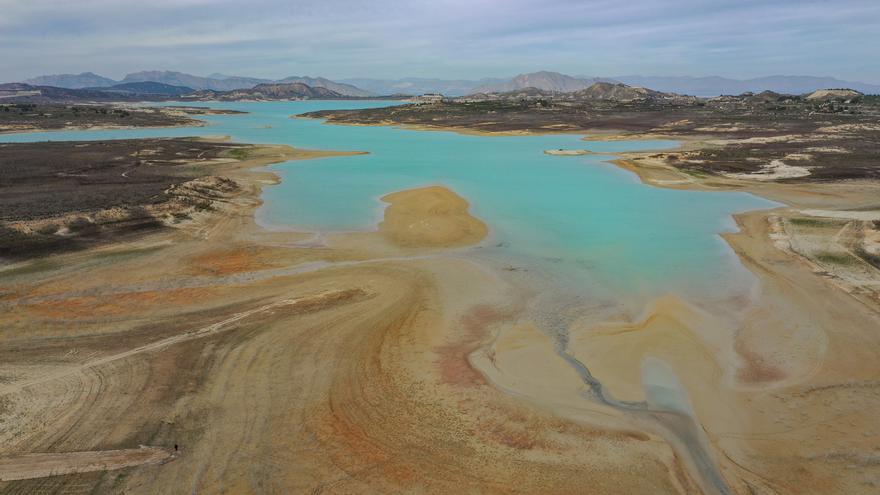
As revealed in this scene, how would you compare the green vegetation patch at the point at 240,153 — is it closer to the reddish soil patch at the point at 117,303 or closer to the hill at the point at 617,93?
the reddish soil patch at the point at 117,303

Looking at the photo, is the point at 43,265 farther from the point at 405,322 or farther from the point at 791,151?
the point at 791,151

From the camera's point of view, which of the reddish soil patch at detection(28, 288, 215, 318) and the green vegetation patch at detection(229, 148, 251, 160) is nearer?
the reddish soil patch at detection(28, 288, 215, 318)

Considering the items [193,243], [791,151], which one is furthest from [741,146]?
[193,243]

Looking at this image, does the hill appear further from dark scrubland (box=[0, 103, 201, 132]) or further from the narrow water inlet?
the narrow water inlet

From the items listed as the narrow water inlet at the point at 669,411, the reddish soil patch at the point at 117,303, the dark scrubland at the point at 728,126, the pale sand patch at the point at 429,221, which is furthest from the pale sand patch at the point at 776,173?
the reddish soil patch at the point at 117,303

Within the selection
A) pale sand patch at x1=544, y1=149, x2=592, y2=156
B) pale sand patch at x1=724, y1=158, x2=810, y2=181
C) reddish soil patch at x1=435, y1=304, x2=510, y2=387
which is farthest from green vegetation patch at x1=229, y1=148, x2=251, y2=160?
pale sand patch at x1=724, y1=158, x2=810, y2=181
